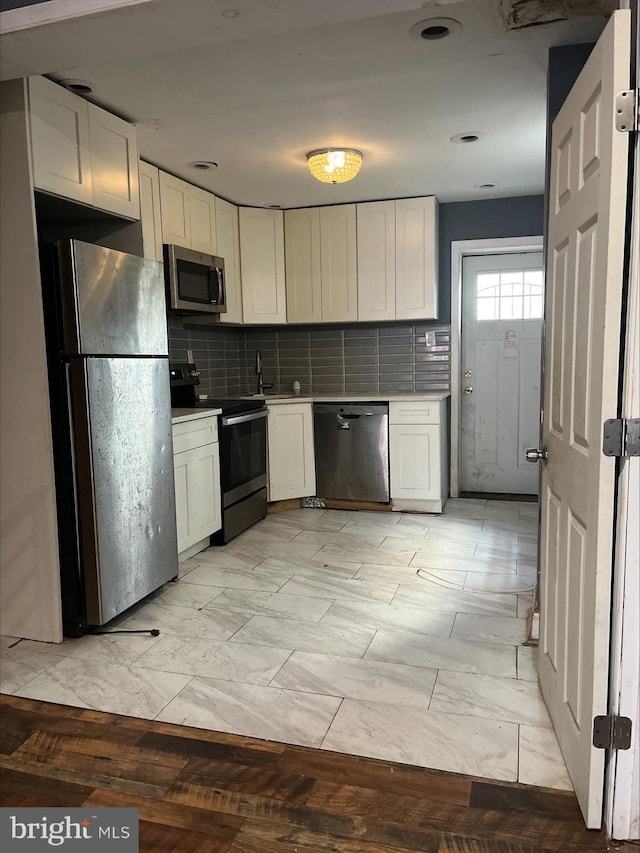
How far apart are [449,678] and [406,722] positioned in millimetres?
337

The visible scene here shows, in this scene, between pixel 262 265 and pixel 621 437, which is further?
pixel 262 265


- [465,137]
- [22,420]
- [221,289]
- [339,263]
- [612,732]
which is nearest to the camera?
[612,732]

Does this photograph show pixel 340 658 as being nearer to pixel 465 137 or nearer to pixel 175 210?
pixel 465 137

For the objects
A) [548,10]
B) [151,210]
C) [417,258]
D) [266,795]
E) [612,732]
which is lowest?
[266,795]

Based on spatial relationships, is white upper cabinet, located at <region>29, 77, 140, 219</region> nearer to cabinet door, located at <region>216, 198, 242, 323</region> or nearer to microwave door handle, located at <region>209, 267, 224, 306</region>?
microwave door handle, located at <region>209, 267, 224, 306</region>

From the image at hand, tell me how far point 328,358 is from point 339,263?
863 mm

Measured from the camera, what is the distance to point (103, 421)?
2.65m

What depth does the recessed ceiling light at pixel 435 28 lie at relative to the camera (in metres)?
2.21

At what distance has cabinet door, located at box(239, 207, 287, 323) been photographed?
4844 millimetres


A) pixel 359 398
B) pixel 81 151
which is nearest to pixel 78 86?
pixel 81 151

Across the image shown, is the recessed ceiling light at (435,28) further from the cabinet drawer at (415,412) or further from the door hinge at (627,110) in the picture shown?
the cabinet drawer at (415,412)

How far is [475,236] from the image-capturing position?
4.91 meters

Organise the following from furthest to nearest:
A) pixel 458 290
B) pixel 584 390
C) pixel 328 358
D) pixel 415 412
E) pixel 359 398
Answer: pixel 328 358
pixel 458 290
pixel 359 398
pixel 415 412
pixel 584 390

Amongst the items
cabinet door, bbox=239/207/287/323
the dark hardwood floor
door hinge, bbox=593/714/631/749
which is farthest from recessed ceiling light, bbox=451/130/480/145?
the dark hardwood floor
